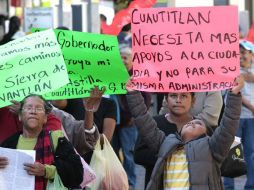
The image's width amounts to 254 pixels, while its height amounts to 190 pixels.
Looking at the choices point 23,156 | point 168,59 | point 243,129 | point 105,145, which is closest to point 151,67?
point 168,59

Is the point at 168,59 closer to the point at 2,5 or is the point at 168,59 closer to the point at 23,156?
the point at 23,156

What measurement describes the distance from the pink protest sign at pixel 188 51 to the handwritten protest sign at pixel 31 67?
1.85 ft

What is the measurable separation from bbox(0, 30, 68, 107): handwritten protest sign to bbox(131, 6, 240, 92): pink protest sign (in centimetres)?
56

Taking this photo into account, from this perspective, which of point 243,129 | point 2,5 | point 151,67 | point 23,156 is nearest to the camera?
point 23,156

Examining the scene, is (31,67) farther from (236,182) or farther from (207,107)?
(236,182)

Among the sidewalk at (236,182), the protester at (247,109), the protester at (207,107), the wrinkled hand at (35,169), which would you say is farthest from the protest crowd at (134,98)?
the sidewalk at (236,182)

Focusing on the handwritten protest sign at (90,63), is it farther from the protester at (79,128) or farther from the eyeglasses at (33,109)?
the eyeglasses at (33,109)

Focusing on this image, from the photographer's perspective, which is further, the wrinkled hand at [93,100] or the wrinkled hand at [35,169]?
the wrinkled hand at [93,100]

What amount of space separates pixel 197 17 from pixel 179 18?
0.12 metres

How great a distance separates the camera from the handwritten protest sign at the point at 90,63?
739 cm

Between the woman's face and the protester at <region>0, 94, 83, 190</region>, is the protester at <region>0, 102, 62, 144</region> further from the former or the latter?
the woman's face

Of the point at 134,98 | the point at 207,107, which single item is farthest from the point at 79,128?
the point at 207,107

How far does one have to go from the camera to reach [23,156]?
650 cm

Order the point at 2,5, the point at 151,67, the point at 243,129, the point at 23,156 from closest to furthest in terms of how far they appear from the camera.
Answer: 1. the point at 23,156
2. the point at 151,67
3. the point at 243,129
4. the point at 2,5
